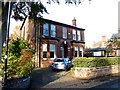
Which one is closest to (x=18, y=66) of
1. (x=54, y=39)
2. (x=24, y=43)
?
(x=24, y=43)

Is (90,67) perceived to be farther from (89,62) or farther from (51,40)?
(51,40)

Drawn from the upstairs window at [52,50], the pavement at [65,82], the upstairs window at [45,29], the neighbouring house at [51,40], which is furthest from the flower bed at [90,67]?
the upstairs window at [45,29]

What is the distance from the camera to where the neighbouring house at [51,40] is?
15.0 meters

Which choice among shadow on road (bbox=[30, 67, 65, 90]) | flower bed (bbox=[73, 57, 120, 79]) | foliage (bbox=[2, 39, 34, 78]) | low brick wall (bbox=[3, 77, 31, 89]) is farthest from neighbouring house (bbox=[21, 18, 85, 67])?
low brick wall (bbox=[3, 77, 31, 89])

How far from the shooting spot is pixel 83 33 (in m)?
21.9

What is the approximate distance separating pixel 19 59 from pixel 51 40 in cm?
1057

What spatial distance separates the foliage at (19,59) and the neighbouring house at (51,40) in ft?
24.5

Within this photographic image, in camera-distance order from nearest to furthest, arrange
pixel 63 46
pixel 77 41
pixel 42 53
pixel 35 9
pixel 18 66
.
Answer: pixel 18 66
pixel 35 9
pixel 42 53
pixel 63 46
pixel 77 41

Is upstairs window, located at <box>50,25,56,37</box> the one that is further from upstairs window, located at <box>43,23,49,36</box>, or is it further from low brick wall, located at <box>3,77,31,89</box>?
low brick wall, located at <box>3,77,31,89</box>

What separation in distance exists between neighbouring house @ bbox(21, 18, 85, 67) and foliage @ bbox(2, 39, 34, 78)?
747cm

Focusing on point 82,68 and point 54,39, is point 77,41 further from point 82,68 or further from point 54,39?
point 82,68

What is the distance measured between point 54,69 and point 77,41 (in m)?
9.65

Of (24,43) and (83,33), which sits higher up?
(83,33)

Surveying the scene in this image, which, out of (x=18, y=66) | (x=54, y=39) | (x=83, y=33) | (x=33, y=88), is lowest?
(x=33, y=88)
